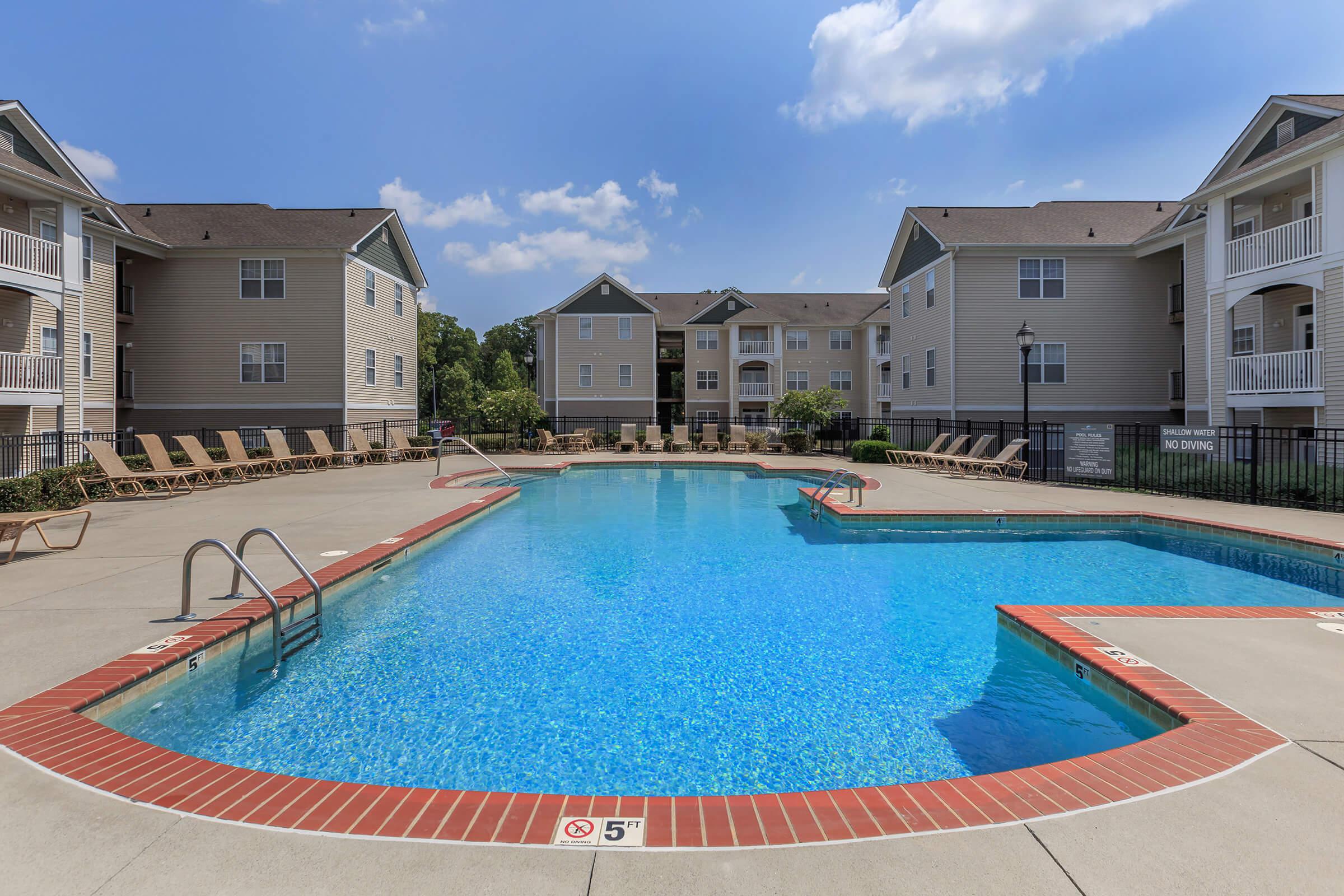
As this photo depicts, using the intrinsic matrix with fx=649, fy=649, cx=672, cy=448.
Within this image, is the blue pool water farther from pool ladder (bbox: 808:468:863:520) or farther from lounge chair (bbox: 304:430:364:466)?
lounge chair (bbox: 304:430:364:466)

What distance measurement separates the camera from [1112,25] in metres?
13.8

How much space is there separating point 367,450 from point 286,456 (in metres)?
3.56

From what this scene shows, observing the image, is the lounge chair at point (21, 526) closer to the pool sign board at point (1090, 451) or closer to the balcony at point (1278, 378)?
the pool sign board at point (1090, 451)

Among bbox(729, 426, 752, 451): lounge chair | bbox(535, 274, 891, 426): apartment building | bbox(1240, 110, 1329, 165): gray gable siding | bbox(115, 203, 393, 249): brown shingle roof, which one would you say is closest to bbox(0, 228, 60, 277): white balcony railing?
bbox(115, 203, 393, 249): brown shingle roof

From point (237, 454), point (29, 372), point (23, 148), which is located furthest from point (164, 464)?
point (23, 148)

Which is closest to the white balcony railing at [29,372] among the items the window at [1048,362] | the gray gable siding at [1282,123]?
the window at [1048,362]

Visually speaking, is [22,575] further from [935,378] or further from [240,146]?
[935,378]

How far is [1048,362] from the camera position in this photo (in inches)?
942

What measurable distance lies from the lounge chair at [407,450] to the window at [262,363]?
4.69 metres

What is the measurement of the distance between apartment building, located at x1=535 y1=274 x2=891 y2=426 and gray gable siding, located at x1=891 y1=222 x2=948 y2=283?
946 centimetres

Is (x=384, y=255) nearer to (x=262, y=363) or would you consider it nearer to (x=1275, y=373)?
(x=262, y=363)

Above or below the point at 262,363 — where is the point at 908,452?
below

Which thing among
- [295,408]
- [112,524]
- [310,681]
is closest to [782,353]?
[295,408]

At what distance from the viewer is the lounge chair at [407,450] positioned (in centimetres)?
2330
